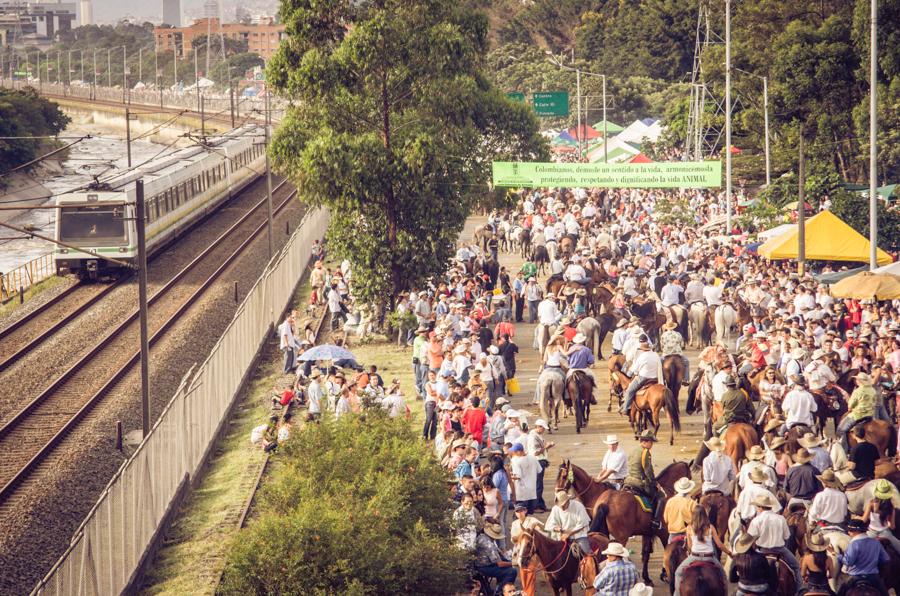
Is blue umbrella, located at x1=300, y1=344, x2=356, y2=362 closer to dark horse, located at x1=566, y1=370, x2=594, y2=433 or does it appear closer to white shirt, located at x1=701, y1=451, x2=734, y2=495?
dark horse, located at x1=566, y1=370, x2=594, y2=433

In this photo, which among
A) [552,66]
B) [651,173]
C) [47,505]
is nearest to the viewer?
[47,505]

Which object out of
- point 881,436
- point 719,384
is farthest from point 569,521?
point 719,384

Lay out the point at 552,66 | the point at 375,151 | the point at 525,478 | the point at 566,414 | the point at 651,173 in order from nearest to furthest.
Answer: the point at 525,478 → the point at 566,414 → the point at 375,151 → the point at 651,173 → the point at 552,66

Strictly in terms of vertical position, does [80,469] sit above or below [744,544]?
below

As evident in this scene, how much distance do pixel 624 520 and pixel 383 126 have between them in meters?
18.7

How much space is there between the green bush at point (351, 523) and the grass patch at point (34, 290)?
23161 millimetres

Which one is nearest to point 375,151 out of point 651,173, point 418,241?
point 418,241

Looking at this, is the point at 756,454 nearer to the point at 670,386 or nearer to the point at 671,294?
the point at 670,386

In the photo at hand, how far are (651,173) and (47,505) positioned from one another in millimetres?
25322

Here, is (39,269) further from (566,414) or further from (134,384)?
(566,414)

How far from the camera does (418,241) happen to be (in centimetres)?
3509

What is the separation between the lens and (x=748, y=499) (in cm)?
1716

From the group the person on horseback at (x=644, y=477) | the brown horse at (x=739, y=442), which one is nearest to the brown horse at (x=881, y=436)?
the brown horse at (x=739, y=442)

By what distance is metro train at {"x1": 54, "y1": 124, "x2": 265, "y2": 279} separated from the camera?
42000 mm
